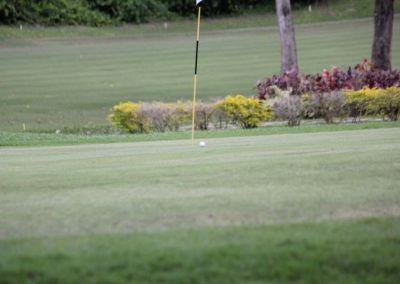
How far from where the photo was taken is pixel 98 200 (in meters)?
9.26

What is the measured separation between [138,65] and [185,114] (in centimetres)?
1966

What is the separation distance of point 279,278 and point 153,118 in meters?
18.0

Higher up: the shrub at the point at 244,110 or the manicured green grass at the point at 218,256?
the manicured green grass at the point at 218,256

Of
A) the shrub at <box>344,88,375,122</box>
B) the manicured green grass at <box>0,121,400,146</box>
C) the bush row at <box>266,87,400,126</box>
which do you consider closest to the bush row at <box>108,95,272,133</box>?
the bush row at <box>266,87,400,126</box>

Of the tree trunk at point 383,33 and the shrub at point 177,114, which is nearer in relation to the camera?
the shrub at point 177,114

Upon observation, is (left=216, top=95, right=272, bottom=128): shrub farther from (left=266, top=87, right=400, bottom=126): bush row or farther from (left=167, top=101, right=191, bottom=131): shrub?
(left=167, top=101, right=191, bottom=131): shrub

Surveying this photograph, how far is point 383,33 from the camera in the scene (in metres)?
31.8

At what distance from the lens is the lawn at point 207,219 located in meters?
6.57

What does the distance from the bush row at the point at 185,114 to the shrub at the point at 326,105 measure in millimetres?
1248

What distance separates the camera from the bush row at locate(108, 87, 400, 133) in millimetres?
24094

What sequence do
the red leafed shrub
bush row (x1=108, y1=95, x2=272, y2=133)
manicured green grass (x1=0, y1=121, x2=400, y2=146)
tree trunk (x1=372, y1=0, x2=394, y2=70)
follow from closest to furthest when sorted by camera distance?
1. manicured green grass (x1=0, y1=121, x2=400, y2=146)
2. bush row (x1=108, y1=95, x2=272, y2=133)
3. the red leafed shrub
4. tree trunk (x1=372, y1=0, x2=394, y2=70)

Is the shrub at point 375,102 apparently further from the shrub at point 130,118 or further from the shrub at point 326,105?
the shrub at point 130,118

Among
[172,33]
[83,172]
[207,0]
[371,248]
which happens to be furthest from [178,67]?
[371,248]

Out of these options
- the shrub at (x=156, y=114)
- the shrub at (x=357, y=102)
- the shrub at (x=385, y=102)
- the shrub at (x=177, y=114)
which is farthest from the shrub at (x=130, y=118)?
the shrub at (x=385, y=102)
